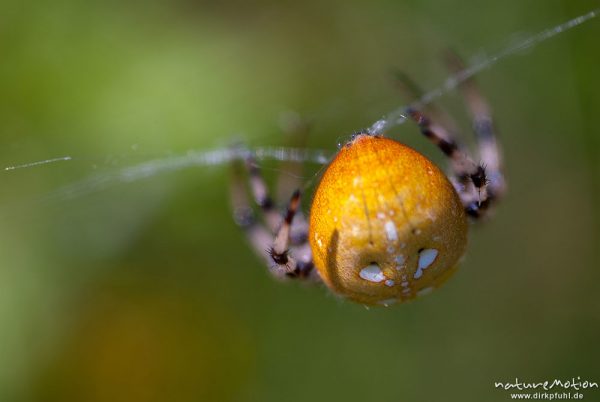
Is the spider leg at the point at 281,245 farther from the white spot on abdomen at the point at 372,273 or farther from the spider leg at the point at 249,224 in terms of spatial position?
the white spot on abdomen at the point at 372,273

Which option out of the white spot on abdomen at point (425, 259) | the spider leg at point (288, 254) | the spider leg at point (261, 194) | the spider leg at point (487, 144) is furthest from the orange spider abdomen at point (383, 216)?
the spider leg at point (261, 194)

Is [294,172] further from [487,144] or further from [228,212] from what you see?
[487,144]

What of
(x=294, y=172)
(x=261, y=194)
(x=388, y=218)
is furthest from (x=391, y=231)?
(x=294, y=172)

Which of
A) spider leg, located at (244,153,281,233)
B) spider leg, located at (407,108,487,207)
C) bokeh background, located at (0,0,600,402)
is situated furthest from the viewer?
bokeh background, located at (0,0,600,402)

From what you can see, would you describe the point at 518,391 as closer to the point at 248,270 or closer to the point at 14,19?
the point at 248,270

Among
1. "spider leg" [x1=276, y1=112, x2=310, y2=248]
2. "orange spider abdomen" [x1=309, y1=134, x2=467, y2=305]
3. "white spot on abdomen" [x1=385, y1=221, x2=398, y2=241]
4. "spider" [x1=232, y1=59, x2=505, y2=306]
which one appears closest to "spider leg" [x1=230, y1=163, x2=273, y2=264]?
"spider leg" [x1=276, y1=112, x2=310, y2=248]

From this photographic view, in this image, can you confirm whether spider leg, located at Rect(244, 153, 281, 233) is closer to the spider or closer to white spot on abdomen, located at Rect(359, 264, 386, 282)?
the spider

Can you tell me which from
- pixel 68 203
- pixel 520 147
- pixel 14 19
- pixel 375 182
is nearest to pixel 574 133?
pixel 520 147
